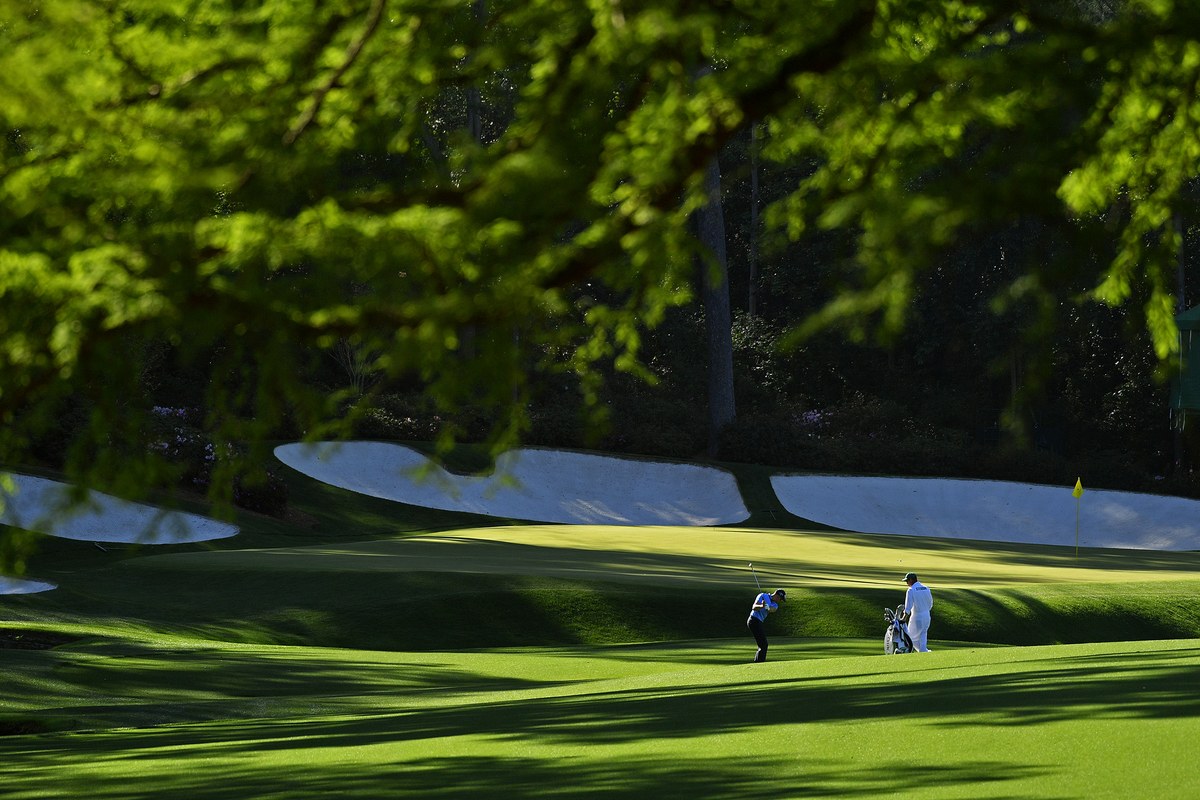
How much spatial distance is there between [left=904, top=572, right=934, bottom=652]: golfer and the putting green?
372 cm

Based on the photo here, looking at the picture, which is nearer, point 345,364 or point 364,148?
point 364,148

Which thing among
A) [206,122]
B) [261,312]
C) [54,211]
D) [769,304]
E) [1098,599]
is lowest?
[1098,599]

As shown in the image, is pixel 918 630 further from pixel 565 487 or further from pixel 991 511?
pixel 991 511

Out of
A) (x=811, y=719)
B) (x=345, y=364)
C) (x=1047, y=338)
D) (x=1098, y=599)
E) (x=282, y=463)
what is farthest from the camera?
(x=345, y=364)

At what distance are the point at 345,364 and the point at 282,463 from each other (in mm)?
9100

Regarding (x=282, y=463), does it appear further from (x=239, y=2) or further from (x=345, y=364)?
(x=239, y=2)

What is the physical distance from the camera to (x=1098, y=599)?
20.8 meters

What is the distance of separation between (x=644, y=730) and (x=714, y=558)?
15734 millimetres

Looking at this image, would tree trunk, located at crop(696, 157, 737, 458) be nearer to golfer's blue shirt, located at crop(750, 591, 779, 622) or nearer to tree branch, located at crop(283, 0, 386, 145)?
golfer's blue shirt, located at crop(750, 591, 779, 622)

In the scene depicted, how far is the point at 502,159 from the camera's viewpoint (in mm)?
4105

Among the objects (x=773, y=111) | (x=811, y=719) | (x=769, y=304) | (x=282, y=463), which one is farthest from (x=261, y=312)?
(x=769, y=304)

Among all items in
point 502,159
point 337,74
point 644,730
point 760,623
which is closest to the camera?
point 502,159

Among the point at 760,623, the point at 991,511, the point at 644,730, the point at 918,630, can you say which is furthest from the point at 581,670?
the point at 991,511

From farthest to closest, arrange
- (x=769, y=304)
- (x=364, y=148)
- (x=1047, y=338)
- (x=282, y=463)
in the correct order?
(x=769, y=304) < (x=282, y=463) < (x=364, y=148) < (x=1047, y=338)
